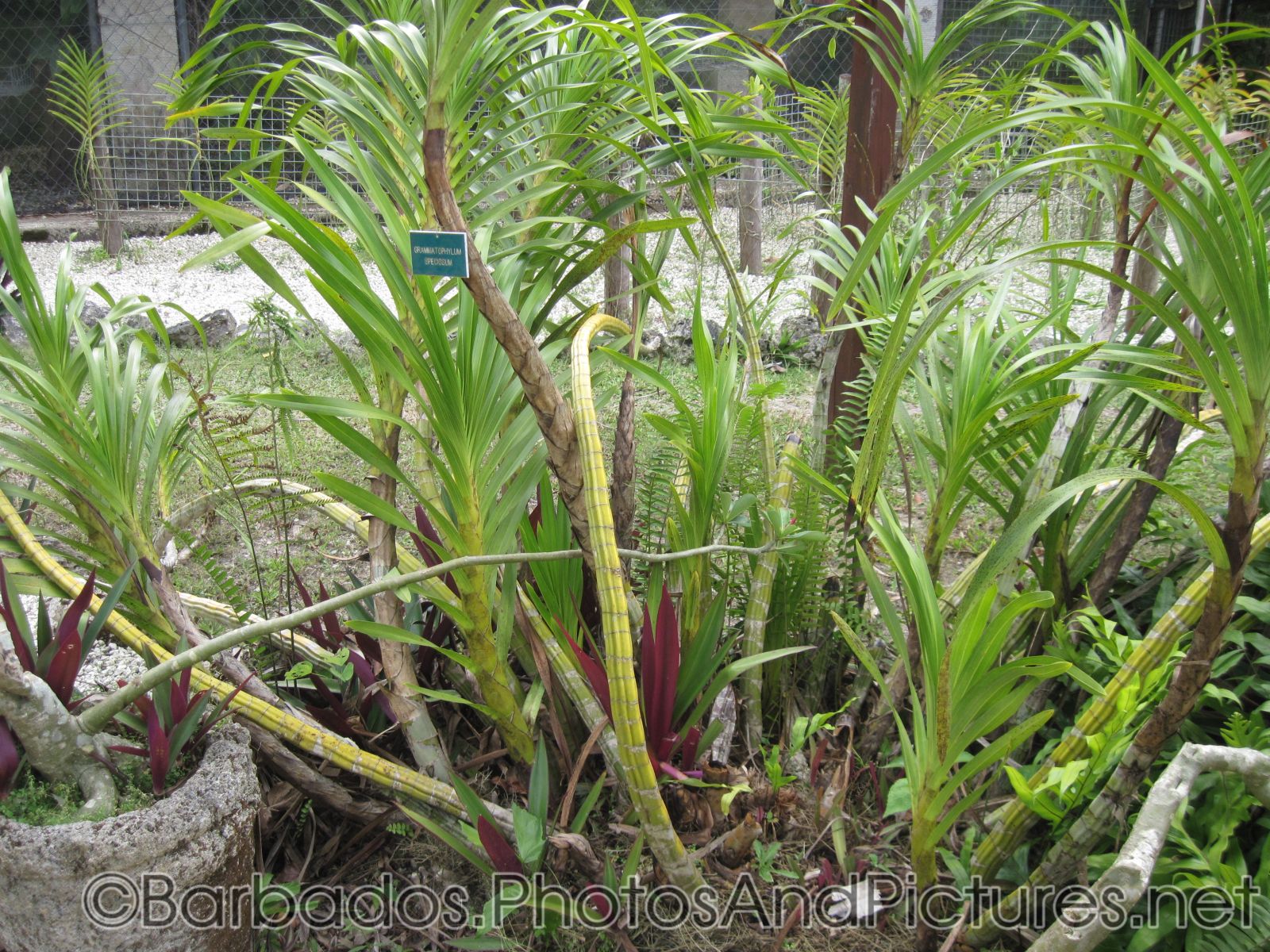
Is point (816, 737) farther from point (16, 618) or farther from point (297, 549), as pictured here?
point (297, 549)

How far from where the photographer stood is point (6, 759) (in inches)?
40.8

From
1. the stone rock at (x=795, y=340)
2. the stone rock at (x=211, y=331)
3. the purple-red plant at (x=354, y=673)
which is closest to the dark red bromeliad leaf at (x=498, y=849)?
the purple-red plant at (x=354, y=673)

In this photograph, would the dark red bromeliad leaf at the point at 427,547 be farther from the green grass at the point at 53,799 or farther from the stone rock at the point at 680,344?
the stone rock at the point at 680,344

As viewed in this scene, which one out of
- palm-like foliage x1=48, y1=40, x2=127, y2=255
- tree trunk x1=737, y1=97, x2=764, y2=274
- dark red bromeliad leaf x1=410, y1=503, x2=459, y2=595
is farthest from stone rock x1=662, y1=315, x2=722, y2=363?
palm-like foliage x1=48, y1=40, x2=127, y2=255

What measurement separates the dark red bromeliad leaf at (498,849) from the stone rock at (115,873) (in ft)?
0.97

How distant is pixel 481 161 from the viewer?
1.31 meters

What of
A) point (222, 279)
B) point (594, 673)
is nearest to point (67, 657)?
point (594, 673)

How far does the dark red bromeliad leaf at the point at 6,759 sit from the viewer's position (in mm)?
1034

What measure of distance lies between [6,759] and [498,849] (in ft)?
1.87

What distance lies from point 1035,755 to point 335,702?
104 cm

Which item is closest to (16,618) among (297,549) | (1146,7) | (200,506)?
(200,506)

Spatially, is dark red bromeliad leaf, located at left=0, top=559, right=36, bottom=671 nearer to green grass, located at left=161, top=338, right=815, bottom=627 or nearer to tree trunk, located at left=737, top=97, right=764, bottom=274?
green grass, located at left=161, top=338, right=815, bottom=627

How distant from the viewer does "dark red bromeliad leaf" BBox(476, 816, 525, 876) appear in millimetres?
1147

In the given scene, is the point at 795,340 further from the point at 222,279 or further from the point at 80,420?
the point at 222,279
